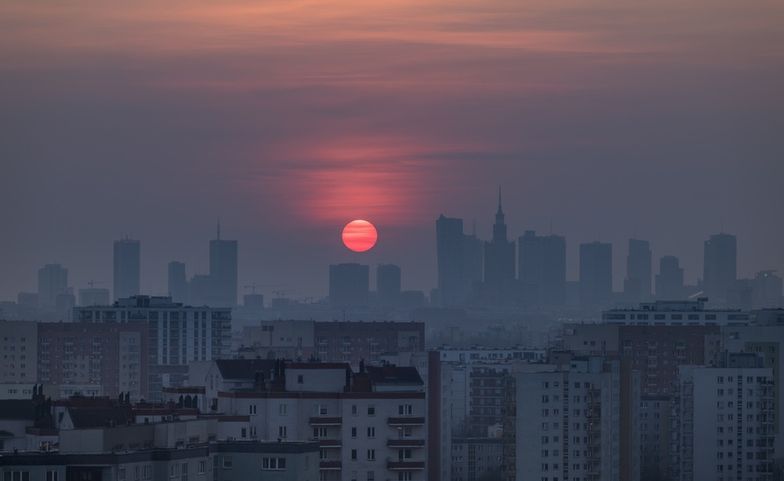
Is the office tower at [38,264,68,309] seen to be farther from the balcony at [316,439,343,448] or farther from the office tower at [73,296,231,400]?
the balcony at [316,439,343,448]

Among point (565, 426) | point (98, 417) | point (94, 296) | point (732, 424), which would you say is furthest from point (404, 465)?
point (94, 296)

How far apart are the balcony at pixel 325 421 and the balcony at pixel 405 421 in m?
0.97

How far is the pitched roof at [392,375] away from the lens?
177 feet

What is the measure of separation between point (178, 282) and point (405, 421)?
13615 cm

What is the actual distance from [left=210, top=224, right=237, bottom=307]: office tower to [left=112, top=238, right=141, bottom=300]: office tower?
1261cm

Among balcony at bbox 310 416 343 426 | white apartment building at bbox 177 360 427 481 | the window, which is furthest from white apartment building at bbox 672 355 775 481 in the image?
the window

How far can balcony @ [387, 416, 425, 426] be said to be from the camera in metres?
51.4

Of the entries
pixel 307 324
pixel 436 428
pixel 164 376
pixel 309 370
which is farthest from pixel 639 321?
pixel 309 370

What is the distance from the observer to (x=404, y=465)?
51.2 meters

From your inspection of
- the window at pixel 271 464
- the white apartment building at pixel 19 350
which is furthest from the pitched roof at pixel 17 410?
the white apartment building at pixel 19 350

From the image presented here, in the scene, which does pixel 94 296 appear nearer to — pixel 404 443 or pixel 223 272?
pixel 223 272

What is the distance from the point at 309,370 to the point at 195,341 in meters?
73.8

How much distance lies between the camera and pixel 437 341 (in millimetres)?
165500

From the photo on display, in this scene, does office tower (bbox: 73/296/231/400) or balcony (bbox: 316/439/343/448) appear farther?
office tower (bbox: 73/296/231/400)
